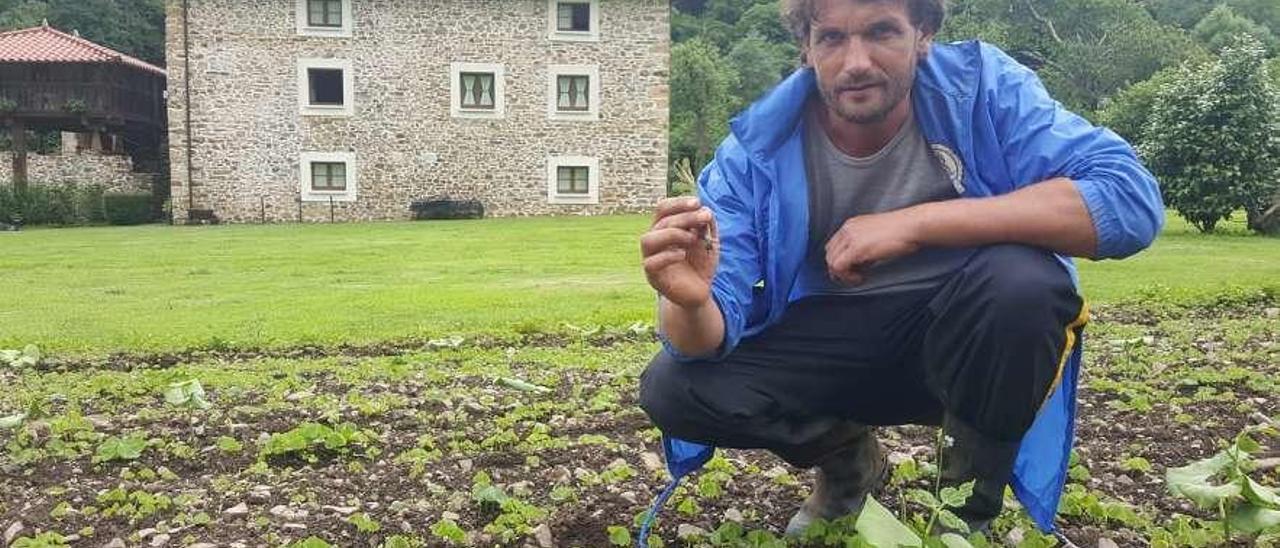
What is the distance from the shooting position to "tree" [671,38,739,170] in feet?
134

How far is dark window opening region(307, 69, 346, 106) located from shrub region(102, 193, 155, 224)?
5.42m

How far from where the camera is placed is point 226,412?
3779 mm

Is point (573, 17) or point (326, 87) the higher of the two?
point (573, 17)

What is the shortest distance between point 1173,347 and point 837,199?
11.6 feet

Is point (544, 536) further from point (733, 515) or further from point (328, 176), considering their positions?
point (328, 176)

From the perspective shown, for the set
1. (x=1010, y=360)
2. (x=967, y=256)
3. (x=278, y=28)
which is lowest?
(x=1010, y=360)

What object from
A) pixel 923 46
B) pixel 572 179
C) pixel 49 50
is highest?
pixel 49 50

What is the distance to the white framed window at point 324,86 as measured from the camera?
25.6 meters

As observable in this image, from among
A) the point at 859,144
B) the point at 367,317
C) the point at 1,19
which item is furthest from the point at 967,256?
the point at 1,19

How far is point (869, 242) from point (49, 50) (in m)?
31.1

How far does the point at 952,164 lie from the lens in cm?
222

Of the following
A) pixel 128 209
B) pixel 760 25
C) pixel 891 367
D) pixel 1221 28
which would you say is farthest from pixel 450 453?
pixel 1221 28

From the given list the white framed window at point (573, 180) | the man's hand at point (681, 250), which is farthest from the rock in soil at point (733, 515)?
the white framed window at point (573, 180)

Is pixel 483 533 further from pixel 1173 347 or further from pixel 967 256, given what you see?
pixel 1173 347
